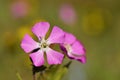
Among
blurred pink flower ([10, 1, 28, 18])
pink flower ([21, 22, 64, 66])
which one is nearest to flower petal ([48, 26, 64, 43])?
pink flower ([21, 22, 64, 66])

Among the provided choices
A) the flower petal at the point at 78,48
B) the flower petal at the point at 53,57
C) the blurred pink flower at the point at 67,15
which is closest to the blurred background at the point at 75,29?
the blurred pink flower at the point at 67,15

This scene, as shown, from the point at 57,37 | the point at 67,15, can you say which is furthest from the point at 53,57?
the point at 67,15

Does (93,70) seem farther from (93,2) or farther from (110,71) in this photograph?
(93,2)

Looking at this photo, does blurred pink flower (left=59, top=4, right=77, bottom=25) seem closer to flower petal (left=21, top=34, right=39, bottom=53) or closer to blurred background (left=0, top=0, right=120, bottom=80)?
blurred background (left=0, top=0, right=120, bottom=80)

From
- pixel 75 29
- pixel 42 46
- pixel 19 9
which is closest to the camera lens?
pixel 42 46

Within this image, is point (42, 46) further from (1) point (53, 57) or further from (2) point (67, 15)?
(2) point (67, 15)
